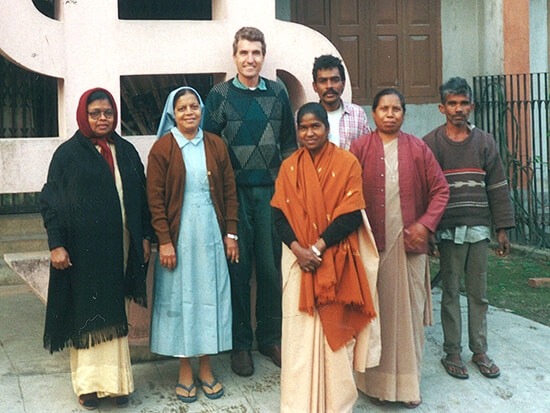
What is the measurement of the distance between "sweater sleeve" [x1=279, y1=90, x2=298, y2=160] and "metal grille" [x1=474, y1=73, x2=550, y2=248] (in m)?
Result: 4.87

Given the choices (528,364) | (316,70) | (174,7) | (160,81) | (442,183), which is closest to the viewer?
(442,183)

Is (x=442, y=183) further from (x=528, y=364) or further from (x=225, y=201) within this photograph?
(x=528, y=364)

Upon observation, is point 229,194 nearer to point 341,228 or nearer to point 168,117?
point 168,117

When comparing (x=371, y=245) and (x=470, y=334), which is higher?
(x=371, y=245)

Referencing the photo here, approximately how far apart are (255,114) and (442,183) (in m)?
1.22

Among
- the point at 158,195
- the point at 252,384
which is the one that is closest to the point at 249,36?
the point at 158,195

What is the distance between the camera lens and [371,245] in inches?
145

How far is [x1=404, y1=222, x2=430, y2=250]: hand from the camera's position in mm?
3805

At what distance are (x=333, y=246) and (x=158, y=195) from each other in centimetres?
104

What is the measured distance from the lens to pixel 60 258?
3639 mm

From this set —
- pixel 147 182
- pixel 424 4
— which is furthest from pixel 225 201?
pixel 424 4

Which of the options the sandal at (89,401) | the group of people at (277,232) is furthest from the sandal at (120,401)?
the sandal at (89,401)

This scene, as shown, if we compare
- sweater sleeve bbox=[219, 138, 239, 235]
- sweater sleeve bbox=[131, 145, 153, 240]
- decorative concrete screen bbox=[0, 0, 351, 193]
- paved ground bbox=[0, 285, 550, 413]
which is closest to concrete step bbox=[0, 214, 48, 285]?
paved ground bbox=[0, 285, 550, 413]

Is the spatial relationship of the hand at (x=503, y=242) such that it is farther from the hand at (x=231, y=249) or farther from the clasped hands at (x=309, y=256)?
the hand at (x=231, y=249)
